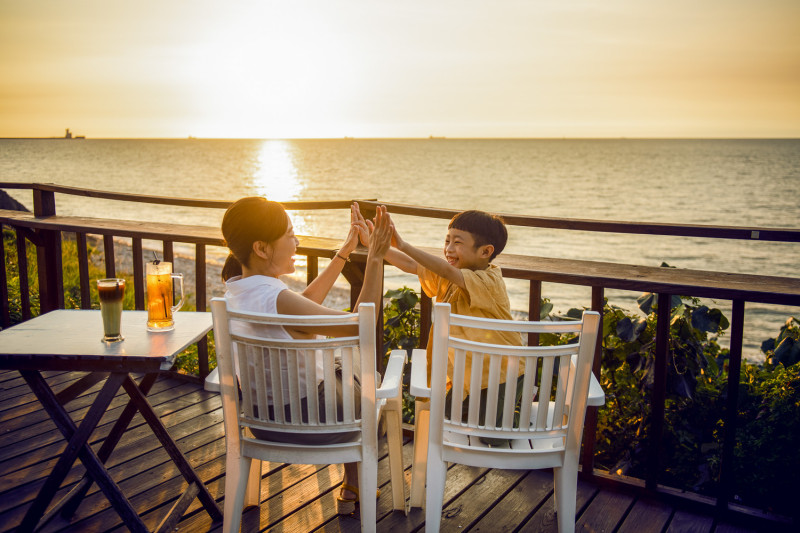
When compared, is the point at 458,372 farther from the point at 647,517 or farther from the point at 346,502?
the point at 647,517

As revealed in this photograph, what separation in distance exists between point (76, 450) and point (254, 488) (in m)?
0.69

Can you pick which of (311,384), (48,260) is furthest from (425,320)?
(48,260)

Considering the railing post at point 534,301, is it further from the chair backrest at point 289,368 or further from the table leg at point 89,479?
the table leg at point 89,479

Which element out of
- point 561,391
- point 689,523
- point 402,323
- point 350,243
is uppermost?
point 350,243

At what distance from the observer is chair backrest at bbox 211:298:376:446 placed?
5.29 ft

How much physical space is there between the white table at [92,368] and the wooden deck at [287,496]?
19 centimetres

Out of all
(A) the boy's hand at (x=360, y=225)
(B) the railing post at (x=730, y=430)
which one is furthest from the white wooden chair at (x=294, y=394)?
(B) the railing post at (x=730, y=430)

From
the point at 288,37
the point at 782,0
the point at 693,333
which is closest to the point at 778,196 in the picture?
the point at 782,0

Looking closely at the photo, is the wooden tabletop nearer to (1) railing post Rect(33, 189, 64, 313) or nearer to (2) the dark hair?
(2) the dark hair

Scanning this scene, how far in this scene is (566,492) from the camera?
1782 millimetres

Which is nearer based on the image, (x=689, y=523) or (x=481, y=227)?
(x=481, y=227)

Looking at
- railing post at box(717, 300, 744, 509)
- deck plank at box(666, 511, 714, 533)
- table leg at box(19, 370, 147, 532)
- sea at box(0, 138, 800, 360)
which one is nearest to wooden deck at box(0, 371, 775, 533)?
deck plank at box(666, 511, 714, 533)

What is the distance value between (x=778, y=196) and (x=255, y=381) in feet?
135

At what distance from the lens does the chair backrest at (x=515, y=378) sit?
1570mm
